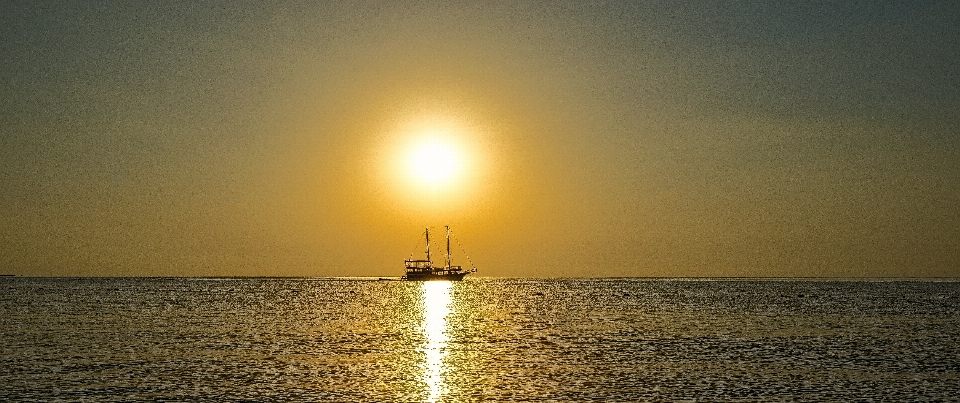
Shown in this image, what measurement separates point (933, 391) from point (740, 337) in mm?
35720

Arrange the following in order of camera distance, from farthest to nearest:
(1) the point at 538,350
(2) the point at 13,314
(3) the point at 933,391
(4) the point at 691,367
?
1. (2) the point at 13,314
2. (1) the point at 538,350
3. (4) the point at 691,367
4. (3) the point at 933,391

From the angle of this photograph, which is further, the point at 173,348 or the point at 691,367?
the point at 173,348

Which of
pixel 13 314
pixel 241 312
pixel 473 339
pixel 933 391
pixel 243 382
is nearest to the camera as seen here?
pixel 933 391

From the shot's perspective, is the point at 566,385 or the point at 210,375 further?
the point at 210,375

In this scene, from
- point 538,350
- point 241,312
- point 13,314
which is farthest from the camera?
point 241,312

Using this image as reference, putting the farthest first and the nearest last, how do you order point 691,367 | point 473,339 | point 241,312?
point 241,312, point 473,339, point 691,367

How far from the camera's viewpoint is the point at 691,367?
60.1 metres

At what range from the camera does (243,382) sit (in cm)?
5288

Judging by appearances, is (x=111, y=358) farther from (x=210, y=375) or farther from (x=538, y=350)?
(x=538, y=350)

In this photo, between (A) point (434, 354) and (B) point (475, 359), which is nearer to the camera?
(B) point (475, 359)

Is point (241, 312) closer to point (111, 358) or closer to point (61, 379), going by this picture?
point (111, 358)

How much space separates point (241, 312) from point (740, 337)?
69671 millimetres

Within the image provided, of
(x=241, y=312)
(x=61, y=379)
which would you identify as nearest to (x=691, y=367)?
(x=61, y=379)

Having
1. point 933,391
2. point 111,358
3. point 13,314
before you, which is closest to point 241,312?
point 13,314
